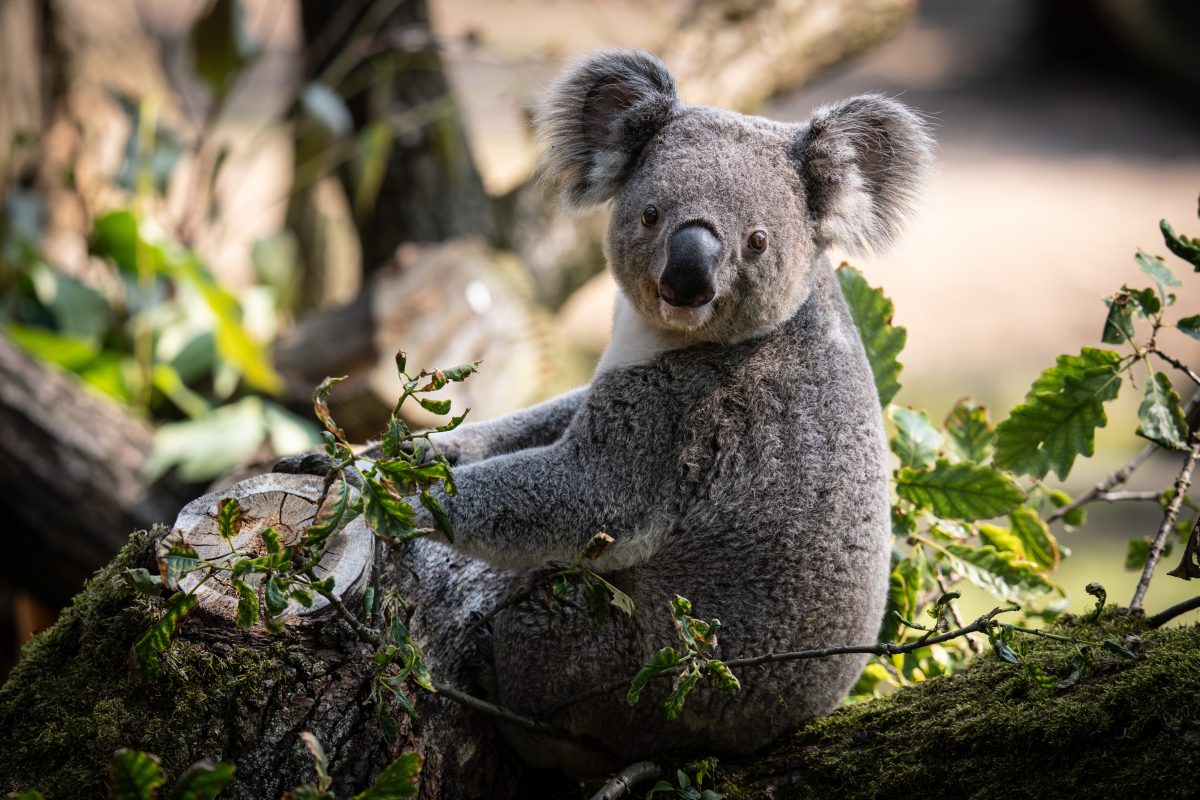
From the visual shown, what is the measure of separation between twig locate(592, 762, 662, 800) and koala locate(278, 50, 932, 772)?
0.26ft

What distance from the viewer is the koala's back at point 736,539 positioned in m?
2.19

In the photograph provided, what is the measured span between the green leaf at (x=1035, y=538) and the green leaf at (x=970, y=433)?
8.0 inches

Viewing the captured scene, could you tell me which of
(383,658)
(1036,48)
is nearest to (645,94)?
(383,658)

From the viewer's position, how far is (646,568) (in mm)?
2266

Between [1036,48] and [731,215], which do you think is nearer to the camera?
[731,215]

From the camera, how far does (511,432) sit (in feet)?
8.73

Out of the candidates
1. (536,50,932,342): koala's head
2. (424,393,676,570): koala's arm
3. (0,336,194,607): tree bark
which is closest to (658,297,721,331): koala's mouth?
(536,50,932,342): koala's head

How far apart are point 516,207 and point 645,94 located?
3665mm

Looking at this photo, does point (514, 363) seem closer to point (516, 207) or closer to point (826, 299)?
point (516, 207)

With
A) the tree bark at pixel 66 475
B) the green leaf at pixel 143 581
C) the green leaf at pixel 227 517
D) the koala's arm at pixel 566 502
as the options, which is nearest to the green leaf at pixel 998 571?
the koala's arm at pixel 566 502

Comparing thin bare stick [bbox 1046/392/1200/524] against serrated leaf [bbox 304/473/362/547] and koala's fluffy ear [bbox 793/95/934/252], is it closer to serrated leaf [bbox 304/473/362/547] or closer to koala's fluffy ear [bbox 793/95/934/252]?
koala's fluffy ear [bbox 793/95/934/252]

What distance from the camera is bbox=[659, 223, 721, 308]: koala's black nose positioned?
2029 millimetres

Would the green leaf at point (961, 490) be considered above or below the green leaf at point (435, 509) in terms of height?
above

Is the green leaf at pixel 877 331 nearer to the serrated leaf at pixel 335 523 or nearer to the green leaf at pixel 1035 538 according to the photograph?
the green leaf at pixel 1035 538
